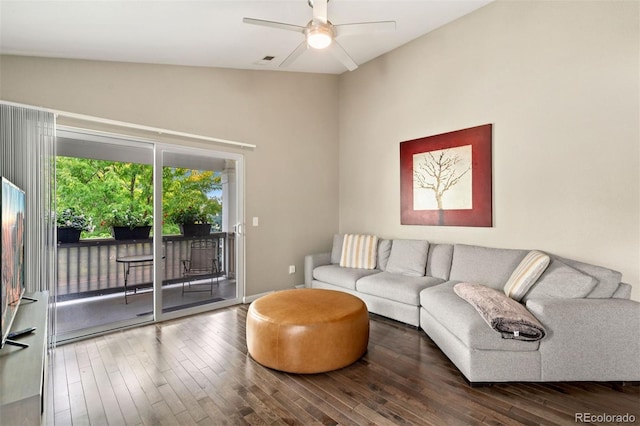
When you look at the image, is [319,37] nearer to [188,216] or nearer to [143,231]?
[188,216]

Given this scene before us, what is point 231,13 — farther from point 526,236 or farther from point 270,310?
point 526,236

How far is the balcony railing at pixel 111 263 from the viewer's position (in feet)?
12.7

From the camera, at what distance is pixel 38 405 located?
1.20m

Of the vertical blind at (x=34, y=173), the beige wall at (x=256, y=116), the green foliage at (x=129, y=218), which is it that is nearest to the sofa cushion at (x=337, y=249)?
the beige wall at (x=256, y=116)

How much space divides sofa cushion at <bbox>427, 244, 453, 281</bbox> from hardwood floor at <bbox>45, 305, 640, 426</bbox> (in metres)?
1.01

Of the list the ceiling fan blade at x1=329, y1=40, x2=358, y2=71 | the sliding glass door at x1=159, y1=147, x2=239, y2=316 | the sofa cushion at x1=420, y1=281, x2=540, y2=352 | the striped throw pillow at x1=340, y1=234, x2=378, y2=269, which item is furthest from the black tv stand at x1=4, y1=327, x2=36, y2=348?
the striped throw pillow at x1=340, y1=234, x2=378, y2=269

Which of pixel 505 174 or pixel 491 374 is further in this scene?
pixel 505 174

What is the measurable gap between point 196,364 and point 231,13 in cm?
302

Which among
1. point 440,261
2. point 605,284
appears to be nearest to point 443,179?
point 440,261

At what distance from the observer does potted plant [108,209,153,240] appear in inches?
163

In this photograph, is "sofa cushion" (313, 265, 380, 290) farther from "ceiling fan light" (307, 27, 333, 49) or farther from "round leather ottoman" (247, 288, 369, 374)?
"ceiling fan light" (307, 27, 333, 49)

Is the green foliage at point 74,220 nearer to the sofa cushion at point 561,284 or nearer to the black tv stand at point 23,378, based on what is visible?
the black tv stand at point 23,378

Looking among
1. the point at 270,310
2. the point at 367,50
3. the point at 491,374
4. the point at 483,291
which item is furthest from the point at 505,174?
the point at 270,310

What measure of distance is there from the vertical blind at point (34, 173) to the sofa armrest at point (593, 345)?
4.01 m
